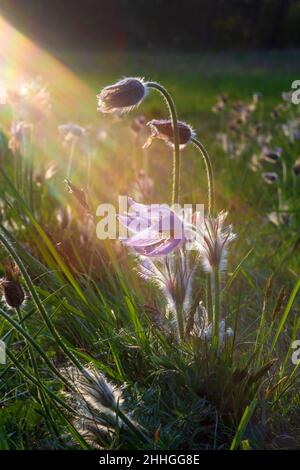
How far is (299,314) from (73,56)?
52.4ft

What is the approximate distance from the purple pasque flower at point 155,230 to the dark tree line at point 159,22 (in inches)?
719

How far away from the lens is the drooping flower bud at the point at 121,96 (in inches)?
65.4

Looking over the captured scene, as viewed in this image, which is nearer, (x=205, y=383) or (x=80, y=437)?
(x=80, y=437)

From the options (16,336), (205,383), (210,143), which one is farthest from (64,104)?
(205,383)

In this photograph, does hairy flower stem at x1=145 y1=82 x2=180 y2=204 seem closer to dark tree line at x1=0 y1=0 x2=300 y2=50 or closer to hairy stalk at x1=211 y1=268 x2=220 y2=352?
hairy stalk at x1=211 y1=268 x2=220 y2=352

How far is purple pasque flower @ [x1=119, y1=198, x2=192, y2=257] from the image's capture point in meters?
1.50

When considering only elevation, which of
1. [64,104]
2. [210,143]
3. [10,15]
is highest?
[10,15]

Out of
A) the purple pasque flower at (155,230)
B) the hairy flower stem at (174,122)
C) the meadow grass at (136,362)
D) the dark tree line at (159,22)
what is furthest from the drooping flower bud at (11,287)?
the dark tree line at (159,22)

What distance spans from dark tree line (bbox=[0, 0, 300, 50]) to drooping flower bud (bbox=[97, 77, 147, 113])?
18.1m

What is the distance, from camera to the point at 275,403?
169 centimetres

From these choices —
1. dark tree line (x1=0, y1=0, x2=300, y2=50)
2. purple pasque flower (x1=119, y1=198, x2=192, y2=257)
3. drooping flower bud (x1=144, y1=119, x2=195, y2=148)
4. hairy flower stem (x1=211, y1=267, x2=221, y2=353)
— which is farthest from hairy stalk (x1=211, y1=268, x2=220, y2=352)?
dark tree line (x1=0, y1=0, x2=300, y2=50)

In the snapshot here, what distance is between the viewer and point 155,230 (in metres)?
1.52

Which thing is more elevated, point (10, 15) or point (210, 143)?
point (10, 15)

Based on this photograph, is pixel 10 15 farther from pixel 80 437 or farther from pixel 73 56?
pixel 80 437
